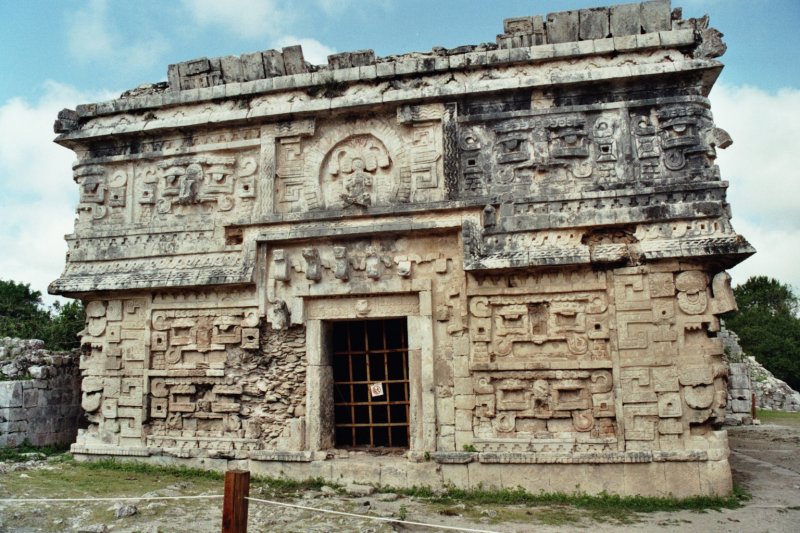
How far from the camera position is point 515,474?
6695mm

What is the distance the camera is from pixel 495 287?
713 centimetres

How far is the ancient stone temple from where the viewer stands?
665 cm

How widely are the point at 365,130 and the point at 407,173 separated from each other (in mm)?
844

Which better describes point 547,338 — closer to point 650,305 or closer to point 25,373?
point 650,305

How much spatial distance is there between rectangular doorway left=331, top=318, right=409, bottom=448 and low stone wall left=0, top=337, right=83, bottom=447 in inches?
186

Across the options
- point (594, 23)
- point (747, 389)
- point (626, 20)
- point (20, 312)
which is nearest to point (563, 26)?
point (594, 23)

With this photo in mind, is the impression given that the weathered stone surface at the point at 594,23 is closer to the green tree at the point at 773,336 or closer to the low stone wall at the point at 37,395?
the low stone wall at the point at 37,395

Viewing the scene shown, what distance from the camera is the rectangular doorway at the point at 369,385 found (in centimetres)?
789

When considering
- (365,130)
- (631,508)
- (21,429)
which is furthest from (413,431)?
(21,429)

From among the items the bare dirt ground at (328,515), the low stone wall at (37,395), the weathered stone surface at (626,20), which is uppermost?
the weathered stone surface at (626,20)

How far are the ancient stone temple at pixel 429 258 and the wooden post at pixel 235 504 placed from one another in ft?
10.1

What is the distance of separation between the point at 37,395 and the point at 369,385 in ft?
17.7

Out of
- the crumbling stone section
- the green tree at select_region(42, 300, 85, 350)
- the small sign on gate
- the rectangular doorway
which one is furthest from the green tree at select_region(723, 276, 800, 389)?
the green tree at select_region(42, 300, 85, 350)

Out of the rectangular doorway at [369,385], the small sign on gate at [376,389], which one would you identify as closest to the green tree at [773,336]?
the rectangular doorway at [369,385]
